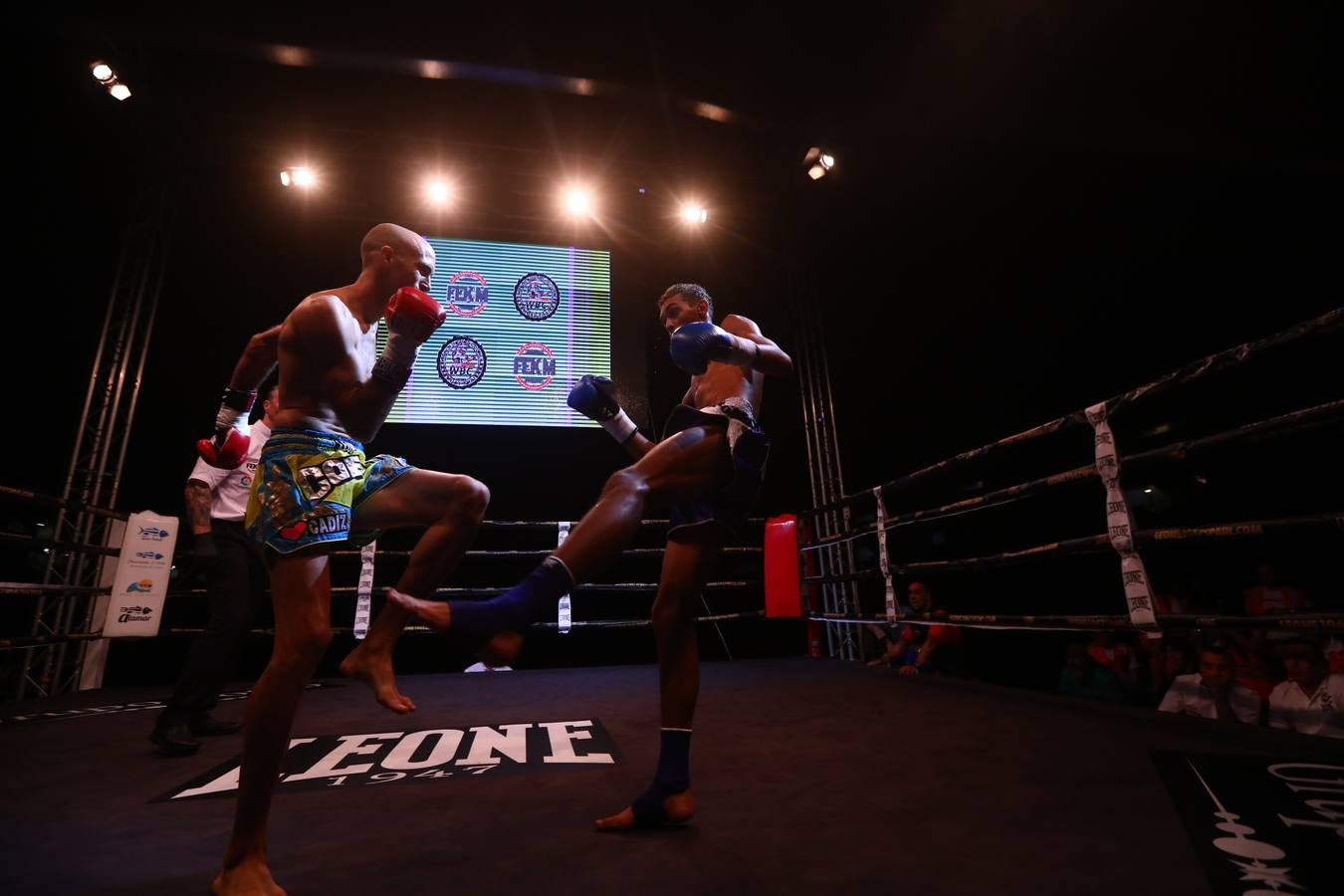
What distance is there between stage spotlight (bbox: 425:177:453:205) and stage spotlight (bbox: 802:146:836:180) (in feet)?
11.4

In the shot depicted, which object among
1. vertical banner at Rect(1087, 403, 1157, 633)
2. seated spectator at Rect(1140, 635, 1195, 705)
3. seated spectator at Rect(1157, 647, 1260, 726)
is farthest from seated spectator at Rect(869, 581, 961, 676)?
vertical banner at Rect(1087, 403, 1157, 633)

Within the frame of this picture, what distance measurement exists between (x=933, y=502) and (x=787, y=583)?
215 inches

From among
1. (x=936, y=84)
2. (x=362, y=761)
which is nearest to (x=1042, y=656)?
(x=936, y=84)

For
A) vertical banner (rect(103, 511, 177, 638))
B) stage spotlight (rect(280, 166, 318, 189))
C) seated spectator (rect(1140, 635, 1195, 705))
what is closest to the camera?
seated spectator (rect(1140, 635, 1195, 705))

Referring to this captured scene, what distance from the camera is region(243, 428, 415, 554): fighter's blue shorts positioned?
1.25 m

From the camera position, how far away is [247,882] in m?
1.02

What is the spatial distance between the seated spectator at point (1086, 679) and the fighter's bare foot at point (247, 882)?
392 cm

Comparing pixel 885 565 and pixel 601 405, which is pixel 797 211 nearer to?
pixel 885 565

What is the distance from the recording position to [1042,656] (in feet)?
16.5

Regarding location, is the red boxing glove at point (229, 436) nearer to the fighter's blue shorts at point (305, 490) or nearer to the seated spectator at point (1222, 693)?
the fighter's blue shorts at point (305, 490)

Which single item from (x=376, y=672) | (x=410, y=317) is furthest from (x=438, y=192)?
(x=376, y=672)

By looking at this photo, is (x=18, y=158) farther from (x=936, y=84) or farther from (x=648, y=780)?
(x=936, y=84)

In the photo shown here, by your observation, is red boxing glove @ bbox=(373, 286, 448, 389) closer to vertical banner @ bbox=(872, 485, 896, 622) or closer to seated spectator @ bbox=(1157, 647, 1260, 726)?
vertical banner @ bbox=(872, 485, 896, 622)

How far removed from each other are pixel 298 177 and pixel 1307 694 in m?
7.60
